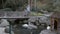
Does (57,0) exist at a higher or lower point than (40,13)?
higher

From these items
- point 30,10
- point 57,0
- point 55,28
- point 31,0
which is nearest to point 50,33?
point 55,28

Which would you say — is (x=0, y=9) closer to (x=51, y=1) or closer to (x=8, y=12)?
(x=8, y=12)

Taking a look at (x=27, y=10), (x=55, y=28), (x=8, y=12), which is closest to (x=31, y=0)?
(x=27, y=10)

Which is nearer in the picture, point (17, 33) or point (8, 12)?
point (17, 33)

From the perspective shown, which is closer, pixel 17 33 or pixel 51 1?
pixel 17 33

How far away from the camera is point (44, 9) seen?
6.12 metres

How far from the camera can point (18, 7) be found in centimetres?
701

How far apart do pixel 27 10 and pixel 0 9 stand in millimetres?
1332

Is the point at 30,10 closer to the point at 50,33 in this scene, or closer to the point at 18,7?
the point at 18,7

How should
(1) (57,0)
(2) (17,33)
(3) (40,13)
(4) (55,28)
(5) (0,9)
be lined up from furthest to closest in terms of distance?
(5) (0,9) → (3) (40,13) → (1) (57,0) → (4) (55,28) → (2) (17,33)

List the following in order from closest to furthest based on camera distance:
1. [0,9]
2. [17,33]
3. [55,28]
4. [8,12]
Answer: [17,33] < [55,28] < [8,12] < [0,9]

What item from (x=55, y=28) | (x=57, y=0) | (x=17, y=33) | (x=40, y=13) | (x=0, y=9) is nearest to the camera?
(x=17, y=33)

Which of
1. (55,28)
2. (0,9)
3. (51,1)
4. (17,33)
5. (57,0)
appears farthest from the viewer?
(0,9)

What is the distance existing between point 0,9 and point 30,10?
1.46 metres
